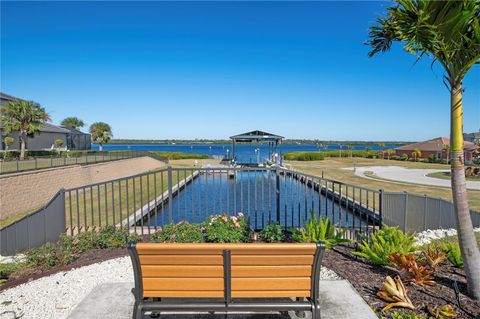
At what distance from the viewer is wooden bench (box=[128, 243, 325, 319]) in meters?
2.33

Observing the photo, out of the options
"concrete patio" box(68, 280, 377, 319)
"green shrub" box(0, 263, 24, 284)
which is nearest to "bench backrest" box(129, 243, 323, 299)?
"concrete patio" box(68, 280, 377, 319)

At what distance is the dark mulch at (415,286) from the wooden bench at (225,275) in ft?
3.44

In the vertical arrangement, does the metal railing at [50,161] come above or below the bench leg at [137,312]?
above

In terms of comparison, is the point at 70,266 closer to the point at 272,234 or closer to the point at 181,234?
the point at 181,234

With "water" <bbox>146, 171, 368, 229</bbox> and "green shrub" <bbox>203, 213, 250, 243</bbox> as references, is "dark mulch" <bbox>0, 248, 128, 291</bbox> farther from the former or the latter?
"green shrub" <bbox>203, 213, 250, 243</bbox>

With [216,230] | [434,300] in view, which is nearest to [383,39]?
[434,300]

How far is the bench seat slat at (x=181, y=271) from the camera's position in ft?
7.89

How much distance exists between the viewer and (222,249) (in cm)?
233

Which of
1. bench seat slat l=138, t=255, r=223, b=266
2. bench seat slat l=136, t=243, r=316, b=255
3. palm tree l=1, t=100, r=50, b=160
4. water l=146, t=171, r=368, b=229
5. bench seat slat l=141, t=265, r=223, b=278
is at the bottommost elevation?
water l=146, t=171, r=368, b=229

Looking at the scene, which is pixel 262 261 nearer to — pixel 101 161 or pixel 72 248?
pixel 72 248

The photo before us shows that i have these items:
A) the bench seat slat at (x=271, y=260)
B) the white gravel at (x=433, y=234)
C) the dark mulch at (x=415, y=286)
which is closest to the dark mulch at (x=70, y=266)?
the bench seat slat at (x=271, y=260)

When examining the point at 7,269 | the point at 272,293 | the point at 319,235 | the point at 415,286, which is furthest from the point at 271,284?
the point at 7,269

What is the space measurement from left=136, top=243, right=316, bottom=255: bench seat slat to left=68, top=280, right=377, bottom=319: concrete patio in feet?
2.92

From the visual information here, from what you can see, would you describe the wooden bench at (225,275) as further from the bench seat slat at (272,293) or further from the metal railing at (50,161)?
the metal railing at (50,161)
